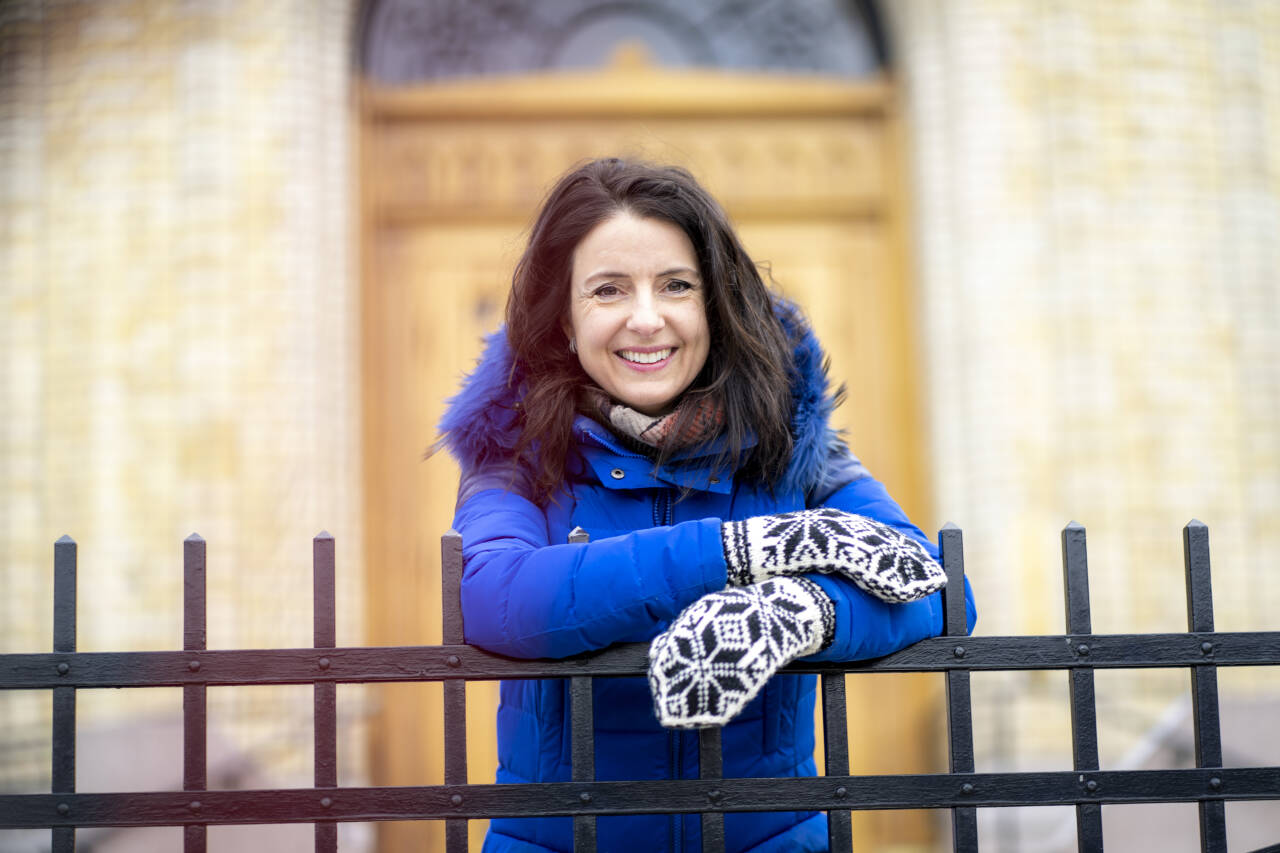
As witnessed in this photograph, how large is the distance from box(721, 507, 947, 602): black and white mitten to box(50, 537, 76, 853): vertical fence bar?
1.00m

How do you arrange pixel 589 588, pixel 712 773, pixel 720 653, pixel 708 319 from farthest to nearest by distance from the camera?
pixel 708 319
pixel 712 773
pixel 589 588
pixel 720 653

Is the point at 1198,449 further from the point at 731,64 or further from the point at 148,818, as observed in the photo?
the point at 148,818

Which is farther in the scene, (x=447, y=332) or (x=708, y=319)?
(x=447, y=332)

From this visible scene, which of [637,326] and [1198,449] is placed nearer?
[637,326]

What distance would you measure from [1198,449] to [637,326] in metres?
3.79

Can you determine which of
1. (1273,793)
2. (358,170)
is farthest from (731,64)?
(1273,793)

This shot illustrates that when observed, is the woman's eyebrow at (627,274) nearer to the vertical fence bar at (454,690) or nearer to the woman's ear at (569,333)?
the woman's ear at (569,333)

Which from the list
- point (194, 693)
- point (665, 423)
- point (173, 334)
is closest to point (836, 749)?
point (665, 423)

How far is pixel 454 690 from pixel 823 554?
0.59 meters

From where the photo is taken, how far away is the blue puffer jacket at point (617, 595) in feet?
5.16

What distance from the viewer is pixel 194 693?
168 centimetres

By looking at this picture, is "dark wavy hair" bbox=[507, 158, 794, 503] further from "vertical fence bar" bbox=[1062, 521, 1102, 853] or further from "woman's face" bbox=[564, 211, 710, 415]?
"vertical fence bar" bbox=[1062, 521, 1102, 853]

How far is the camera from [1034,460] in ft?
15.5

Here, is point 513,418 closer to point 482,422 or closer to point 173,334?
point 482,422
